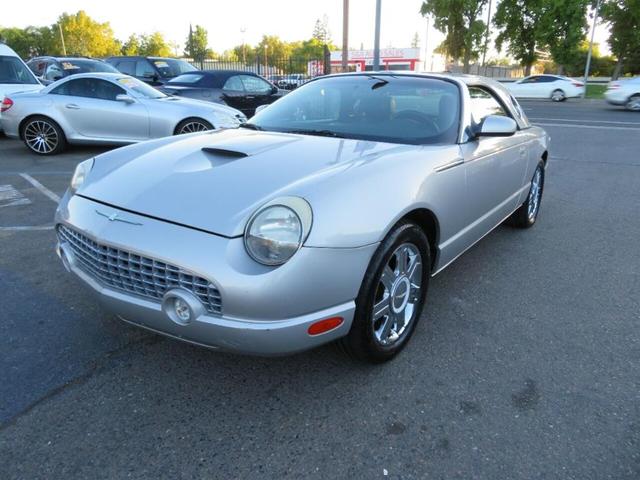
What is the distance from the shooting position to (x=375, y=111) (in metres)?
3.28

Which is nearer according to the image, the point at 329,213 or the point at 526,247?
the point at 329,213

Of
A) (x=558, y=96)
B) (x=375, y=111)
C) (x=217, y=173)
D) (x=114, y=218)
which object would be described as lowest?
(x=558, y=96)

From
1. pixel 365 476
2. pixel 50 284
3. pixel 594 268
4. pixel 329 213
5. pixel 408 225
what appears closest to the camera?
pixel 365 476

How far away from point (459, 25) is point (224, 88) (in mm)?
41147

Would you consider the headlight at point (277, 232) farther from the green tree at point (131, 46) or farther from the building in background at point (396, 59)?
the green tree at point (131, 46)

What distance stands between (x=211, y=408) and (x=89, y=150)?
820 cm

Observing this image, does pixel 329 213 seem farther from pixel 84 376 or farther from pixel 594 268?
pixel 594 268

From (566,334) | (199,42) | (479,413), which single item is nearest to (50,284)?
(479,413)

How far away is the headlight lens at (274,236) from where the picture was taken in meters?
1.94

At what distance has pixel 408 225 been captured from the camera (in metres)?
2.42

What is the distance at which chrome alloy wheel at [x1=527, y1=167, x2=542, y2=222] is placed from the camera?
4.80 meters

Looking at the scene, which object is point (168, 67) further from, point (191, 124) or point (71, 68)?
point (191, 124)

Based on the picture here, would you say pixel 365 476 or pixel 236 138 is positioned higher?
pixel 236 138

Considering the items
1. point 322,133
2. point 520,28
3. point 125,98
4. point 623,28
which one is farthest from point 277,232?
point 623,28
